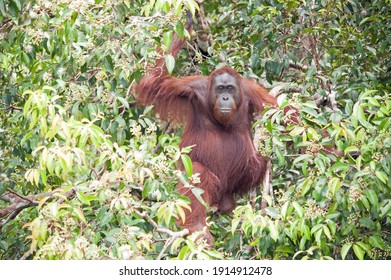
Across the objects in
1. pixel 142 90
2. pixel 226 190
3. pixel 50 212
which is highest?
pixel 50 212

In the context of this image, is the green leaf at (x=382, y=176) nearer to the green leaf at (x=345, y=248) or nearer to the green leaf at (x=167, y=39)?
the green leaf at (x=345, y=248)

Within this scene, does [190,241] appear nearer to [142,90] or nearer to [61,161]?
[61,161]

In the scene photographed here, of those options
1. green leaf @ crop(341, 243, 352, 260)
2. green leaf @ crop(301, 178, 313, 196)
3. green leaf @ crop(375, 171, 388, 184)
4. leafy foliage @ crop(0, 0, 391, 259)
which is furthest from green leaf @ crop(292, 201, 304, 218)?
green leaf @ crop(375, 171, 388, 184)

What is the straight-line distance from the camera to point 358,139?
15.0ft

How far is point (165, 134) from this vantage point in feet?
17.7

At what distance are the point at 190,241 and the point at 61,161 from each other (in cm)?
82

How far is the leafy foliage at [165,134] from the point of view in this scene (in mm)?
4305

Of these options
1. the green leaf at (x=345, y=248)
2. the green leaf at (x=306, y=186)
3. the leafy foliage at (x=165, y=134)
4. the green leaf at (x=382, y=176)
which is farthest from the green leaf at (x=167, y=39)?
the green leaf at (x=345, y=248)

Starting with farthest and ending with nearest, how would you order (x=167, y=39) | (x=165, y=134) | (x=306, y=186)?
(x=165, y=134)
(x=167, y=39)
(x=306, y=186)

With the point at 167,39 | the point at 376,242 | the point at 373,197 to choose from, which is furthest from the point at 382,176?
the point at 167,39

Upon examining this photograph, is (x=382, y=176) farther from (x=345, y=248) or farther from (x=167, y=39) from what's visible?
(x=167, y=39)

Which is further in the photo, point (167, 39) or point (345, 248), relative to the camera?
point (167, 39)

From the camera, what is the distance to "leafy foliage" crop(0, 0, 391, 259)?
430 cm
